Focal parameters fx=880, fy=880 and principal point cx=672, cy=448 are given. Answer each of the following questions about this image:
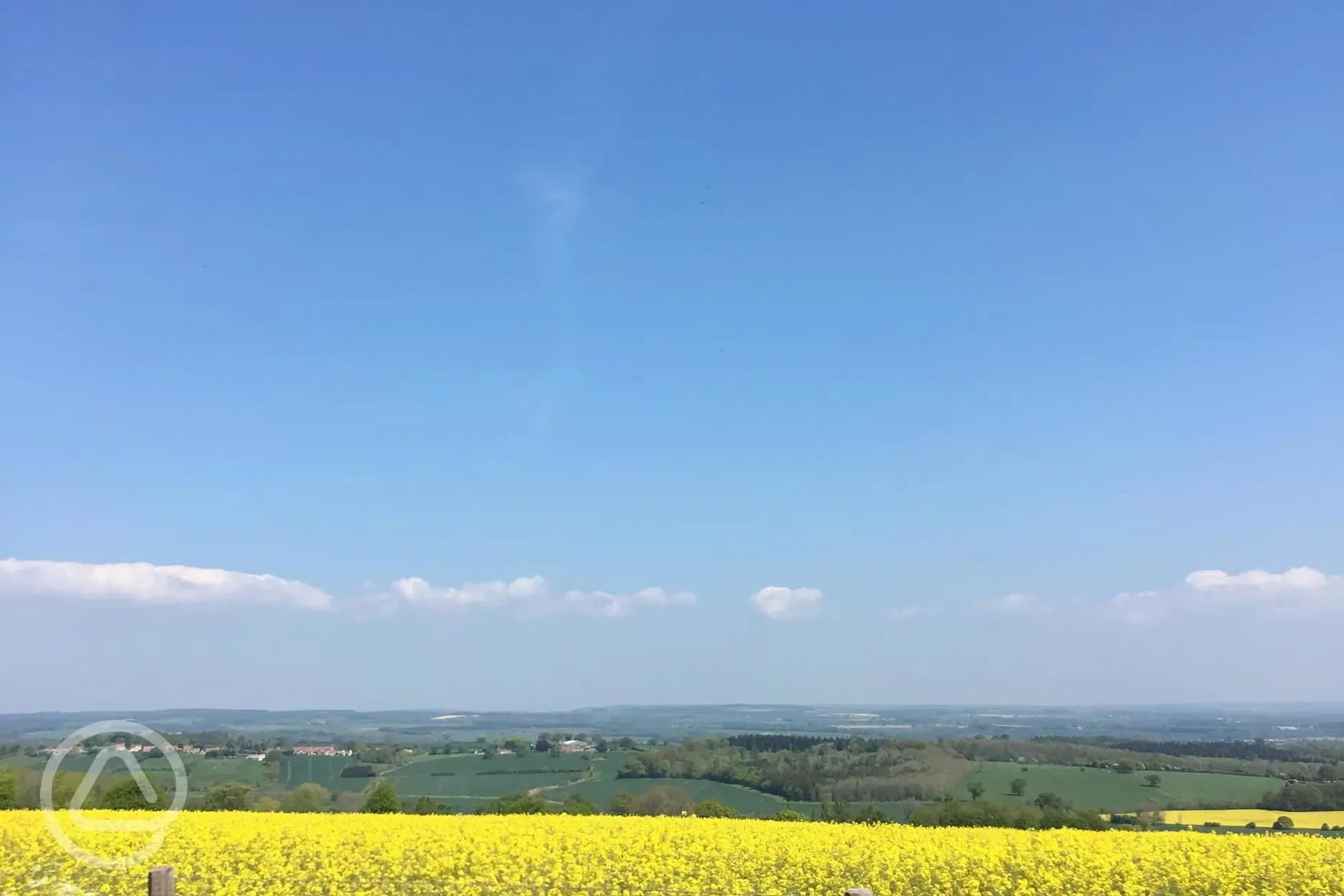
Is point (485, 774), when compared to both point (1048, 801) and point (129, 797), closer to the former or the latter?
point (1048, 801)

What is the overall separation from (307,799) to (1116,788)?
42390mm

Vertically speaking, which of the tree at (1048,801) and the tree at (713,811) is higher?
the tree at (713,811)

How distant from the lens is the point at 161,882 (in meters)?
8.87

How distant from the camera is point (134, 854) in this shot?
15500 mm

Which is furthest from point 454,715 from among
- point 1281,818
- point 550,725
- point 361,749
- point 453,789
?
point 1281,818

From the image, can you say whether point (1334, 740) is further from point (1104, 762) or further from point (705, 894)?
point (705, 894)

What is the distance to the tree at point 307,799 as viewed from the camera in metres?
27.0

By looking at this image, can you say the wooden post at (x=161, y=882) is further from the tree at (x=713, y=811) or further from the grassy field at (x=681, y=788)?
the grassy field at (x=681, y=788)

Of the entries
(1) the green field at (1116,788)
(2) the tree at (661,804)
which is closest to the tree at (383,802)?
(2) the tree at (661,804)

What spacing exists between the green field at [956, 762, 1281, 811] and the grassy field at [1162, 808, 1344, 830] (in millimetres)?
2819

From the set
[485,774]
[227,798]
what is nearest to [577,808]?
[227,798]

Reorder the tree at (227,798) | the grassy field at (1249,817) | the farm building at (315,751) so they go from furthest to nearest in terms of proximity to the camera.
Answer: the farm building at (315,751)
the tree at (227,798)
the grassy field at (1249,817)

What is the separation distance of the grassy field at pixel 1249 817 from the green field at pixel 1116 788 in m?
2.82

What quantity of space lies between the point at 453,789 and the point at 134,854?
44.8m
